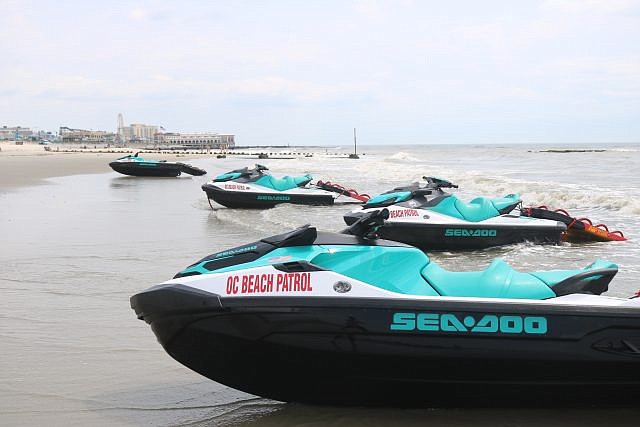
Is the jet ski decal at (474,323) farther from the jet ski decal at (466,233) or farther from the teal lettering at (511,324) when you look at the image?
the jet ski decal at (466,233)

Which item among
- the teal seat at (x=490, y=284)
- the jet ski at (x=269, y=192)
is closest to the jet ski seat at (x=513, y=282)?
the teal seat at (x=490, y=284)

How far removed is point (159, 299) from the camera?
3.32m

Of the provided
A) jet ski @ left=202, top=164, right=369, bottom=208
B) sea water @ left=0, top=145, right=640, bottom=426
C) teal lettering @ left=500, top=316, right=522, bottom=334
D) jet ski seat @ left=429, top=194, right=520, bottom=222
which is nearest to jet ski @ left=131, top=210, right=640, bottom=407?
teal lettering @ left=500, top=316, right=522, bottom=334

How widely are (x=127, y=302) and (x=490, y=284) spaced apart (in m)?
3.42

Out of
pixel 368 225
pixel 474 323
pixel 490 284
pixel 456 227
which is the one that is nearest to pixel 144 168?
pixel 456 227

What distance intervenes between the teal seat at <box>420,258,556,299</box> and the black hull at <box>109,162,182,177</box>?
2254 centimetres

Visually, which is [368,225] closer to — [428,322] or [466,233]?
[428,322]

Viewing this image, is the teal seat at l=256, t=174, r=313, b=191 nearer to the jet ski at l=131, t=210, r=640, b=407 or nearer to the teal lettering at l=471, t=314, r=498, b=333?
the jet ski at l=131, t=210, r=640, b=407

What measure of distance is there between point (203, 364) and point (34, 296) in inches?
123

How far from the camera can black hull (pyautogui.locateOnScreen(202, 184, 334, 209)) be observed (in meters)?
14.0

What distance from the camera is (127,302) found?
569 centimetres

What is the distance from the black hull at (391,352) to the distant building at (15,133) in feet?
567

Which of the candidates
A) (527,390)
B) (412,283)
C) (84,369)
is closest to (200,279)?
(412,283)

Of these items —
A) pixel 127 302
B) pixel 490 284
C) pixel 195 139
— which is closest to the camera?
pixel 490 284
